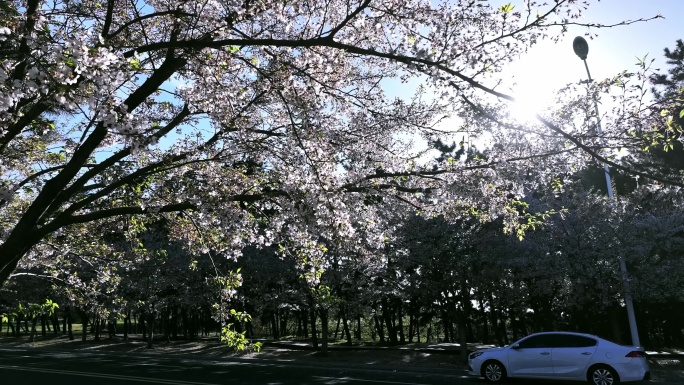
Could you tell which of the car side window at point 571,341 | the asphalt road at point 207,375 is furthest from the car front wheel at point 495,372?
the car side window at point 571,341

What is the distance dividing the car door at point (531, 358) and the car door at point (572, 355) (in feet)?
0.59

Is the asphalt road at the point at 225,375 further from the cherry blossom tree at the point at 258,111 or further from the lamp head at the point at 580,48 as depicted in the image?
the lamp head at the point at 580,48

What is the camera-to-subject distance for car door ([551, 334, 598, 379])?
12.7 metres

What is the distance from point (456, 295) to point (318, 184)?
648 inches

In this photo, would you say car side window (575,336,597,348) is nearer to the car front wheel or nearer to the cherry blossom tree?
the car front wheel

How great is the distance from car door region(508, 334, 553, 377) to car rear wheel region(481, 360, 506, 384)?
9.2 inches

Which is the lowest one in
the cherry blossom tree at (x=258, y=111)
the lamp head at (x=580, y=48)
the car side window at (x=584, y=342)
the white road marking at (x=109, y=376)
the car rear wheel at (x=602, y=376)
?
the car rear wheel at (x=602, y=376)

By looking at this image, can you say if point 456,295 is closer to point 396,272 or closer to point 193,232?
point 396,272

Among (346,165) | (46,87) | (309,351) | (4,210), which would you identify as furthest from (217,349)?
(46,87)

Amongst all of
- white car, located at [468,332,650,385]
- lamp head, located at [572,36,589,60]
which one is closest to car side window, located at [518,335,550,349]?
white car, located at [468,332,650,385]

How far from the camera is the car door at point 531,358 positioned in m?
13.2

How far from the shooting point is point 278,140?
770cm

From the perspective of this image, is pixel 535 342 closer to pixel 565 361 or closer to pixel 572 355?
pixel 565 361

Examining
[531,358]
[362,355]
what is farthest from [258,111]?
[362,355]
